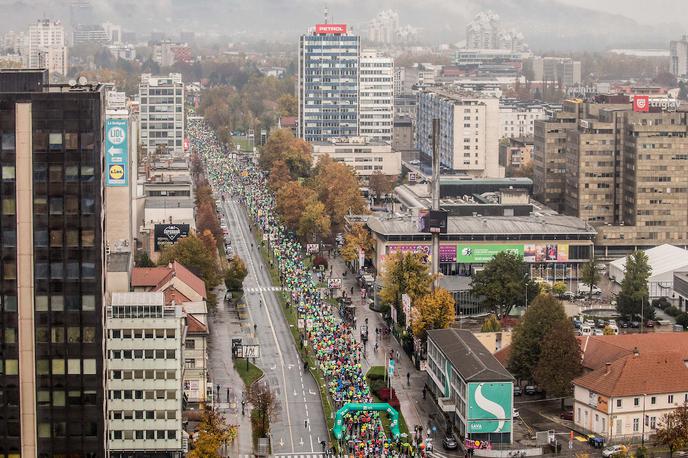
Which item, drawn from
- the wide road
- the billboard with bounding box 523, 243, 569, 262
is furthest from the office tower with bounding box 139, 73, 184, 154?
the billboard with bounding box 523, 243, 569, 262

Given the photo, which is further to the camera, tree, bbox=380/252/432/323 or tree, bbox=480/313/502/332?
tree, bbox=380/252/432/323

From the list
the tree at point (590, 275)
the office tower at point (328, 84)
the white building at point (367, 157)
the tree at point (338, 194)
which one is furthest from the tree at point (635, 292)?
the office tower at point (328, 84)

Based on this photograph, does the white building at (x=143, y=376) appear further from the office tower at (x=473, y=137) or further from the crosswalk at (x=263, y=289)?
the office tower at (x=473, y=137)

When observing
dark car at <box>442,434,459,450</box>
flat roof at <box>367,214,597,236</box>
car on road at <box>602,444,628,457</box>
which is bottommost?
dark car at <box>442,434,459,450</box>

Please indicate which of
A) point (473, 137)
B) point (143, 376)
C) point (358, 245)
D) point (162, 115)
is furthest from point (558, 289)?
point (162, 115)

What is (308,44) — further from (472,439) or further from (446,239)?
(472,439)

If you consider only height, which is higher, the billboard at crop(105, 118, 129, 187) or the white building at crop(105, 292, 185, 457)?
the billboard at crop(105, 118, 129, 187)

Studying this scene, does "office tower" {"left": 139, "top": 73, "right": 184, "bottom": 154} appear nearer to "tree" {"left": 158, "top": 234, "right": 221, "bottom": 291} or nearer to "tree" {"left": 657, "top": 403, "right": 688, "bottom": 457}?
"tree" {"left": 158, "top": 234, "right": 221, "bottom": 291}
